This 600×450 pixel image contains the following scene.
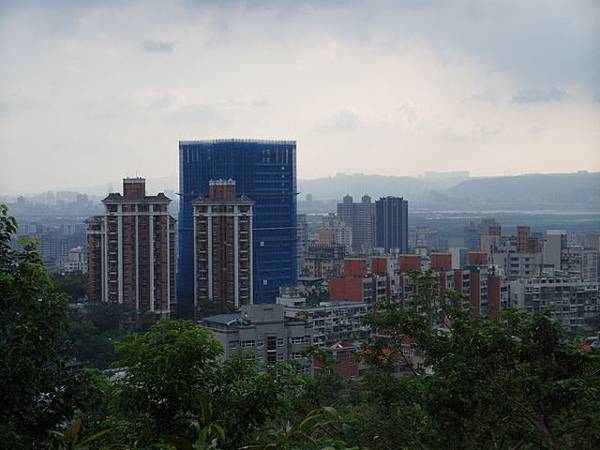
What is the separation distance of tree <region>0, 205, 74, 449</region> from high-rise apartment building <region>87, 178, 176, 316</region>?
28.7 ft

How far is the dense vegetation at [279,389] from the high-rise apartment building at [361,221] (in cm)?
1935

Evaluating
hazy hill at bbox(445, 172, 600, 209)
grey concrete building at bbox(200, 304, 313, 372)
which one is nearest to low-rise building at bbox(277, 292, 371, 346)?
grey concrete building at bbox(200, 304, 313, 372)

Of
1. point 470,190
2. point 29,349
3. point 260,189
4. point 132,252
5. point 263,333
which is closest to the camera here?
point 29,349

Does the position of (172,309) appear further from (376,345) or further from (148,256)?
(376,345)

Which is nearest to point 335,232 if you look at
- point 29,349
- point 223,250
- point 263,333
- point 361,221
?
point 361,221

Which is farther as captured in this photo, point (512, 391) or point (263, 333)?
point (263, 333)

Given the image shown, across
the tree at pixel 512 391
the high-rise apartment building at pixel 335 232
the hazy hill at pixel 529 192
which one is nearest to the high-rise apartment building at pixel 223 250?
the hazy hill at pixel 529 192

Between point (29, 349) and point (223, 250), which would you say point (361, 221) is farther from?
point (29, 349)

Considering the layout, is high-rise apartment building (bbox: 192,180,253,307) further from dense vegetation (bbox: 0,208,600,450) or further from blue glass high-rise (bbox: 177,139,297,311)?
dense vegetation (bbox: 0,208,600,450)

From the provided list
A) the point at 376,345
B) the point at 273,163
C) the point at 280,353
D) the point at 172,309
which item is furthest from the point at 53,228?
the point at 376,345

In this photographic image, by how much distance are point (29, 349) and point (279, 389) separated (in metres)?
0.53

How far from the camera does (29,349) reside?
1.53 m

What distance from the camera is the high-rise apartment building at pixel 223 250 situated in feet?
35.6

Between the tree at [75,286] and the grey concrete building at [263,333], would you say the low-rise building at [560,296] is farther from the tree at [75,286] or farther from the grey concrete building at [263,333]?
the tree at [75,286]
